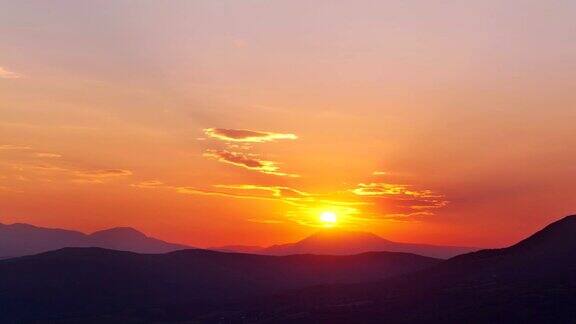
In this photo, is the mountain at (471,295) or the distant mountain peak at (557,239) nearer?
the mountain at (471,295)

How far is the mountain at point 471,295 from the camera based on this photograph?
128125mm

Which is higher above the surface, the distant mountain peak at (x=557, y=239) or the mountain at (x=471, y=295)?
the distant mountain peak at (x=557, y=239)

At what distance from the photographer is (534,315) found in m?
122

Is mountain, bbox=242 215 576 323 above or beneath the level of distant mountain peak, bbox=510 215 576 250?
beneath

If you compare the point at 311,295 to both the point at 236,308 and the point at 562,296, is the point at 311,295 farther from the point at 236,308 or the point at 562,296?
the point at 562,296

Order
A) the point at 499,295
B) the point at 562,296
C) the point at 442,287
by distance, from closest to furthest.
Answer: the point at 562,296
the point at 499,295
the point at 442,287

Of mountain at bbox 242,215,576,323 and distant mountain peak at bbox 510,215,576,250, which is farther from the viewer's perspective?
distant mountain peak at bbox 510,215,576,250

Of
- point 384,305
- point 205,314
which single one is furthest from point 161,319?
point 384,305

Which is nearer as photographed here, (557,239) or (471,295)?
(471,295)

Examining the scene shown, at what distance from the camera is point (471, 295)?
147750mm

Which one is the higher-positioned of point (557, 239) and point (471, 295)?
point (557, 239)

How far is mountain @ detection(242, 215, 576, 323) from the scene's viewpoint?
12812 centimetres

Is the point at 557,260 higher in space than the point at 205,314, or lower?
higher

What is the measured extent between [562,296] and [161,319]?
344 feet
